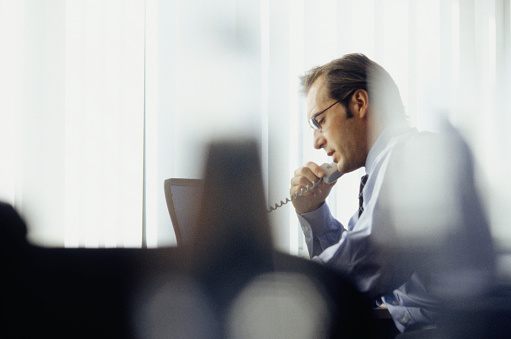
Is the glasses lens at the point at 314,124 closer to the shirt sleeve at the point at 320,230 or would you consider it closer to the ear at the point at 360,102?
the ear at the point at 360,102

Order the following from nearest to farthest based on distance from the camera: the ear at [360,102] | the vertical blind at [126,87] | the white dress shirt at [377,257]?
the white dress shirt at [377,257]
the ear at [360,102]
the vertical blind at [126,87]

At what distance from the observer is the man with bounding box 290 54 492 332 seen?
0.65m

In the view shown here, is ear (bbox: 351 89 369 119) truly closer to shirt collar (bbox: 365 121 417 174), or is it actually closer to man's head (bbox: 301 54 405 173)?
man's head (bbox: 301 54 405 173)

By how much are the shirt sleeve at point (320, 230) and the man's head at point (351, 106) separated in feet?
0.54

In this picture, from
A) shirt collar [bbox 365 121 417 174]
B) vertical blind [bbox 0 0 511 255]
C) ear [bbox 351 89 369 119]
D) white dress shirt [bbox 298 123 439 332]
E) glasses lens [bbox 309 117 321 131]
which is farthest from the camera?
vertical blind [bbox 0 0 511 255]

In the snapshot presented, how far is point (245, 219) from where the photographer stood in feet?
1.17

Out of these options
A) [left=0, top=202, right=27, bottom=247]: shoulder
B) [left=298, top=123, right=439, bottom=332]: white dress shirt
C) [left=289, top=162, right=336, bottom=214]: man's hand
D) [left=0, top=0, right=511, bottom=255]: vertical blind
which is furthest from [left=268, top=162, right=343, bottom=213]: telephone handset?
[left=0, top=202, right=27, bottom=247]: shoulder

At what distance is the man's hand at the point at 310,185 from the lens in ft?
4.31

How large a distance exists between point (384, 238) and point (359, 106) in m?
0.69

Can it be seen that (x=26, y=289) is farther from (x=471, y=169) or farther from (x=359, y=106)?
(x=359, y=106)

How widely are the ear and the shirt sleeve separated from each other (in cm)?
32

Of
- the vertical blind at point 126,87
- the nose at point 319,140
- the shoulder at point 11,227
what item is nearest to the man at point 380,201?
the nose at point 319,140

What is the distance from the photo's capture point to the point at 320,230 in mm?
1304

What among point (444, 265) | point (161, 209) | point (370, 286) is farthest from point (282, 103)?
point (370, 286)
